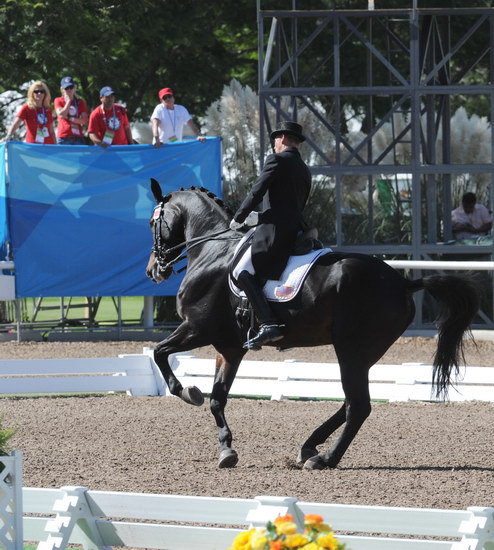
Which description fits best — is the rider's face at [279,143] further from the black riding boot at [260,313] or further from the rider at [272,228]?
the black riding boot at [260,313]

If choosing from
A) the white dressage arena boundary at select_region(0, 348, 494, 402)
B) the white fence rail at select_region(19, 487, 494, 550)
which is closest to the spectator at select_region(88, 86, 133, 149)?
the white dressage arena boundary at select_region(0, 348, 494, 402)

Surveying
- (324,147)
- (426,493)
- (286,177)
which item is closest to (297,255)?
(286,177)

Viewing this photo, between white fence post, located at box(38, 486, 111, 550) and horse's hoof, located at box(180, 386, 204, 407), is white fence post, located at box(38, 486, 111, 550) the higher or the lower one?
the higher one

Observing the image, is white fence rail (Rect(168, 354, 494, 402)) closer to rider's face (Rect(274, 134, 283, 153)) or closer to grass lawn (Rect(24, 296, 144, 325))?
rider's face (Rect(274, 134, 283, 153))

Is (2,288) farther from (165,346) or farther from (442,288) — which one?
(442,288)

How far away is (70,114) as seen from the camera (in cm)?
1762

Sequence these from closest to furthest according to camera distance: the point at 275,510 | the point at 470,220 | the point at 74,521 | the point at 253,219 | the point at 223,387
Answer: the point at 275,510 < the point at 74,521 < the point at 253,219 < the point at 223,387 < the point at 470,220

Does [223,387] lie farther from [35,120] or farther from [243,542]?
[35,120]

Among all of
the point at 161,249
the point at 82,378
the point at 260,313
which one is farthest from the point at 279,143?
the point at 82,378

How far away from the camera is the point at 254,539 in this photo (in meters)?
4.05

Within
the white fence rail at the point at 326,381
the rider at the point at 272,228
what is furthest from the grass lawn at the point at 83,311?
the rider at the point at 272,228

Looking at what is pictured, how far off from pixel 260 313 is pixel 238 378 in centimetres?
466

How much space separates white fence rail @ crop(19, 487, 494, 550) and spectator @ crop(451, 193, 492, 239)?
44.0 feet

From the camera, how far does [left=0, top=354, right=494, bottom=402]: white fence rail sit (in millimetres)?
12539
